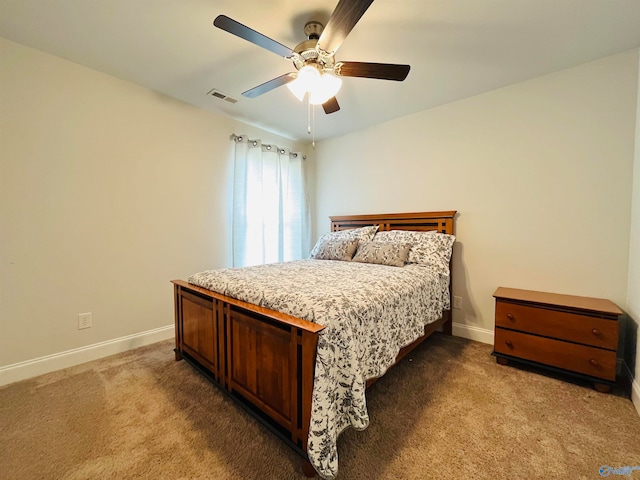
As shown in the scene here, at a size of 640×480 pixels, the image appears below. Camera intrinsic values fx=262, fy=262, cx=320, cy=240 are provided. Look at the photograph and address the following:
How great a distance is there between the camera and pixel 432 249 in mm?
2529

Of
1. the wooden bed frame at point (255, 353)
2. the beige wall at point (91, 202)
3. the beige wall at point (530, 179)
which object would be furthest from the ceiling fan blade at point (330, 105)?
the wooden bed frame at point (255, 353)

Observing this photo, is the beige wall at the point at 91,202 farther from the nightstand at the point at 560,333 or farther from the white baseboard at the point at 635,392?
the white baseboard at the point at 635,392

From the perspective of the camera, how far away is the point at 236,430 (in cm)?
144

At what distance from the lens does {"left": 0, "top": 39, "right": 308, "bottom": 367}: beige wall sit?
75.7 inches

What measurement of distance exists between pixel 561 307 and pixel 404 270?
3.65ft

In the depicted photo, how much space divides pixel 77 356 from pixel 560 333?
378cm

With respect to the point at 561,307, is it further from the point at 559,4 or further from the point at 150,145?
the point at 150,145

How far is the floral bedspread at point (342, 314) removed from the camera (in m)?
1.12

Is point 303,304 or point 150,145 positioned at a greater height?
point 150,145

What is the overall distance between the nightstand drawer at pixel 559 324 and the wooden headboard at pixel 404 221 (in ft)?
3.04

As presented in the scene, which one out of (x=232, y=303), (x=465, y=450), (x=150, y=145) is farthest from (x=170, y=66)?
(x=465, y=450)

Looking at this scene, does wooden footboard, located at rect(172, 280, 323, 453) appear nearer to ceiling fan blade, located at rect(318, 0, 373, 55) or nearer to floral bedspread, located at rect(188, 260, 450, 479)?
floral bedspread, located at rect(188, 260, 450, 479)

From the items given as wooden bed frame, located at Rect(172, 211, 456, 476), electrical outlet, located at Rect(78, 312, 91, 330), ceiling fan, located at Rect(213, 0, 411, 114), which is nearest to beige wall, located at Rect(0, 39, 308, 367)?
electrical outlet, located at Rect(78, 312, 91, 330)

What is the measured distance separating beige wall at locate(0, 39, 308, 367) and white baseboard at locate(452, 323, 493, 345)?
2846 mm
